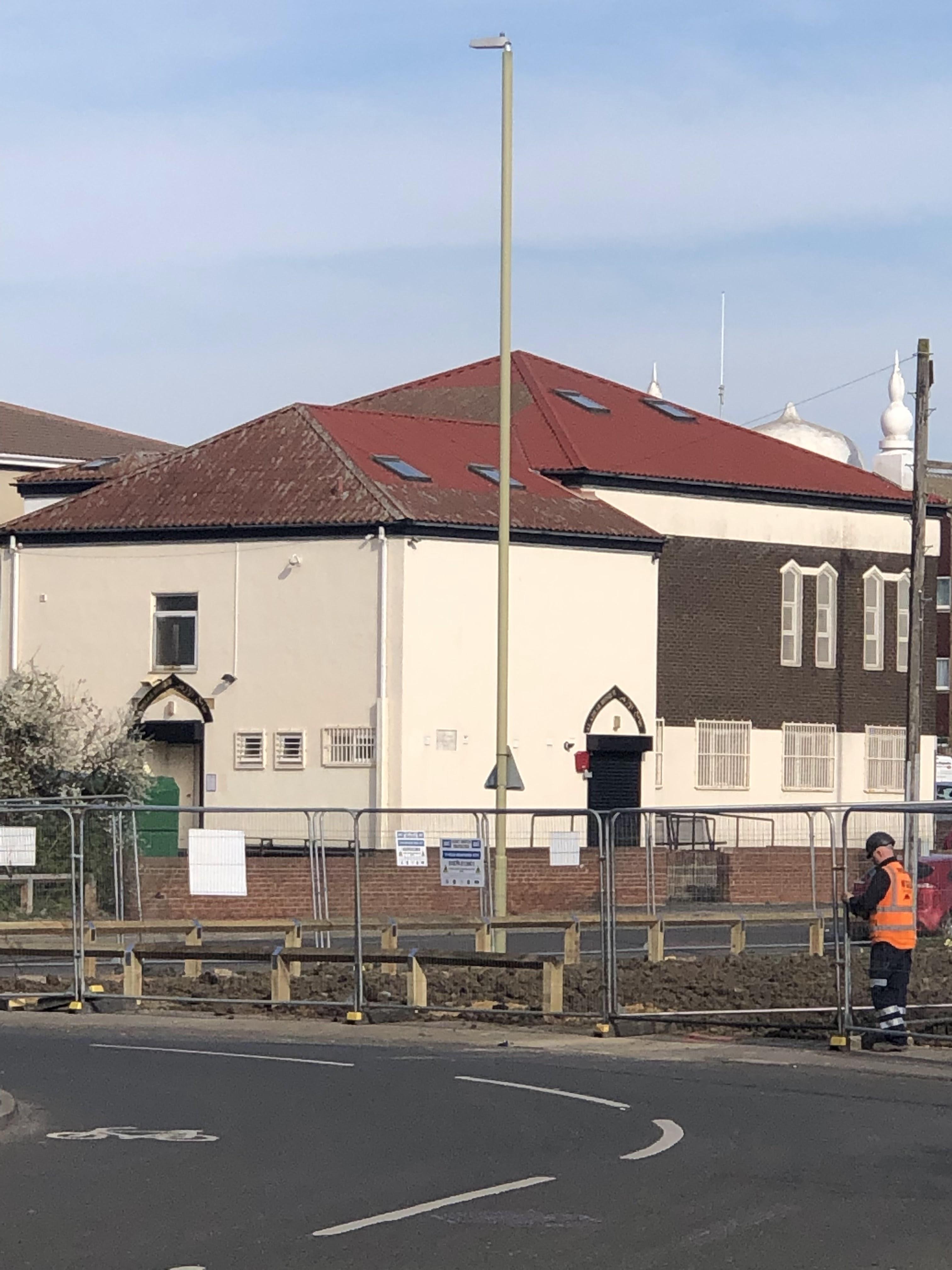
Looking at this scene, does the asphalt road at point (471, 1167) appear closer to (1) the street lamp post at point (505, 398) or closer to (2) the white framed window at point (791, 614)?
(1) the street lamp post at point (505, 398)

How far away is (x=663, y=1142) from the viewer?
1213 cm

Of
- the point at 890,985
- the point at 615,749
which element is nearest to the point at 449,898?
the point at 890,985

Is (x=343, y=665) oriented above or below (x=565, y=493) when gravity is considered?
below

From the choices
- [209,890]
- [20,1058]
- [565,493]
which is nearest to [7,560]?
[565,493]

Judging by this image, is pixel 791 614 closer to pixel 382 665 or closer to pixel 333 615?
pixel 382 665

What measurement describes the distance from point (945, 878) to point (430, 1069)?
10.2m

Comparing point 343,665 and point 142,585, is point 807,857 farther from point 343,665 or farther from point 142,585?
point 142,585

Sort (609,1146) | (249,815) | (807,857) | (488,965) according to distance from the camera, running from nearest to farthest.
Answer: (609,1146) < (488,965) < (807,857) < (249,815)

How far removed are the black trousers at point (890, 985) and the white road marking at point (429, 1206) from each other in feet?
23.2

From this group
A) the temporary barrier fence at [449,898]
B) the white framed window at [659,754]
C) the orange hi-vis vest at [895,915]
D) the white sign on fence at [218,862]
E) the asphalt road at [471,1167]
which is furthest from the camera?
the white framed window at [659,754]

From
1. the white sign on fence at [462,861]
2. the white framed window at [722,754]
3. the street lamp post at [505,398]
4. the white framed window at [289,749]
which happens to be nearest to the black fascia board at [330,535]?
the white framed window at [289,749]

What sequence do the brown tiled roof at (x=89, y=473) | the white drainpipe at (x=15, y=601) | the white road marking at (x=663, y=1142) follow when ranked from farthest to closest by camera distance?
the brown tiled roof at (x=89, y=473)
the white drainpipe at (x=15, y=601)
the white road marking at (x=663, y=1142)

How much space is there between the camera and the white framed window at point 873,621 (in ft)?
168

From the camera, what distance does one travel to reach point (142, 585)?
44.8 m
